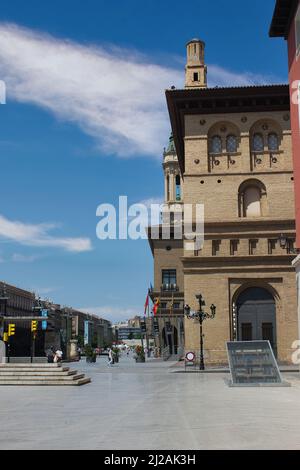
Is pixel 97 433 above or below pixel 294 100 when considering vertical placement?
below

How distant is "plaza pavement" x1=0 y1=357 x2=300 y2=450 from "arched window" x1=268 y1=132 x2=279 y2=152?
23.7 metres

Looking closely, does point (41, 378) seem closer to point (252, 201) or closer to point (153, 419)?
point (153, 419)

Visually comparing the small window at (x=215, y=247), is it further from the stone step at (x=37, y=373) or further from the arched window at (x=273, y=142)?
the stone step at (x=37, y=373)

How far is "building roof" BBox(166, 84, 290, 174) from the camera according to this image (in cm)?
4131

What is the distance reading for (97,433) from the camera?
11.0 meters

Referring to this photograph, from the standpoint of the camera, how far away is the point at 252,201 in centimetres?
4197

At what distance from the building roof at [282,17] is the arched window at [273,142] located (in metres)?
13.6

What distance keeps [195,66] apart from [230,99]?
13350 mm

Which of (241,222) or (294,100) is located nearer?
(294,100)

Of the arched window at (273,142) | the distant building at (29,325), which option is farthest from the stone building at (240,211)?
the distant building at (29,325)

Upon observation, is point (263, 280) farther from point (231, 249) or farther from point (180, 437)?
point (180, 437)

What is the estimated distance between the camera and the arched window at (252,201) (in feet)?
137
